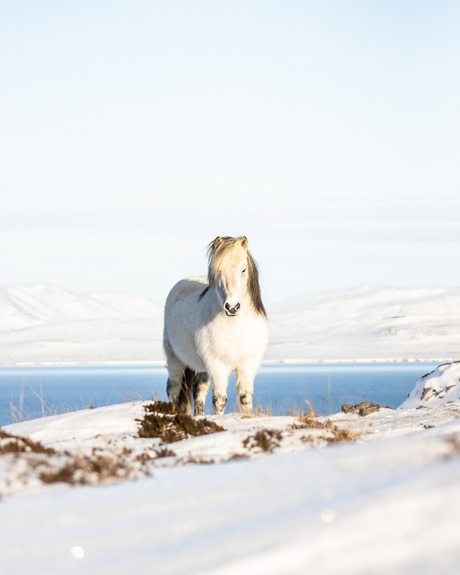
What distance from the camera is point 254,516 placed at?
1.95 m

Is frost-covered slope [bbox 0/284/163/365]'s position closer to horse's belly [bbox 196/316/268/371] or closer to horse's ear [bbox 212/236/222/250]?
horse's belly [bbox 196/316/268/371]

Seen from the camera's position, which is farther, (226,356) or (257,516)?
(226,356)

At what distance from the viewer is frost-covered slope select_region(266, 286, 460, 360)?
5960 inches

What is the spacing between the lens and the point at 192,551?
174 centimetres

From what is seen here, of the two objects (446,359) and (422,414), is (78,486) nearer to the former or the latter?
(422,414)

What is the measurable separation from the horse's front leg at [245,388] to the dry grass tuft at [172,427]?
208 cm

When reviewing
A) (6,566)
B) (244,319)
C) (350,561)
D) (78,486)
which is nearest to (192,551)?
(350,561)

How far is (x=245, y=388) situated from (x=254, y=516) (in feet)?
20.7

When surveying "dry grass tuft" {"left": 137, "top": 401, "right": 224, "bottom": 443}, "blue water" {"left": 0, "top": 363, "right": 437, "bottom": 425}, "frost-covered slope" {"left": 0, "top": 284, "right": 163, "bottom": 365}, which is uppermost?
"dry grass tuft" {"left": 137, "top": 401, "right": 224, "bottom": 443}

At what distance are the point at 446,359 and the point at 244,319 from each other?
134830mm

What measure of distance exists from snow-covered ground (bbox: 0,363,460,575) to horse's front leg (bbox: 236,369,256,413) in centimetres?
511

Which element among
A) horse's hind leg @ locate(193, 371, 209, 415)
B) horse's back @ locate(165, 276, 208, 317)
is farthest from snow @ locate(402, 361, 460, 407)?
horse's back @ locate(165, 276, 208, 317)

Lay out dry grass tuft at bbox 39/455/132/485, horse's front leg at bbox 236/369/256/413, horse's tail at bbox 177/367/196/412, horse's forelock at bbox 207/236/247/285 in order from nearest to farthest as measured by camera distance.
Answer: dry grass tuft at bbox 39/455/132/485 → horse's forelock at bbox 207/236/247/285 → horse's front leg at bbox 236/369/256/413 → horse's tail at bbox 177/367/196/412

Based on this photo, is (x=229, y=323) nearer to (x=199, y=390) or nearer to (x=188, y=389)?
(x=199, y=390)
